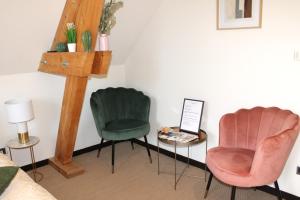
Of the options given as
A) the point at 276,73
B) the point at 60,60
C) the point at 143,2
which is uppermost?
the point at 143,2

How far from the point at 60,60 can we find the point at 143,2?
1.10 metres

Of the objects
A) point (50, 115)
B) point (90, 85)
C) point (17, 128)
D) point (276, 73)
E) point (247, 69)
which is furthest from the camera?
point (90, 85)

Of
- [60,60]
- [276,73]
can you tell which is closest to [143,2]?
[60,60]

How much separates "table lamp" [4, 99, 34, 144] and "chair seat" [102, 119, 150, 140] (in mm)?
789

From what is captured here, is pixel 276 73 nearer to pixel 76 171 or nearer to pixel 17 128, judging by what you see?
pixel 76 171

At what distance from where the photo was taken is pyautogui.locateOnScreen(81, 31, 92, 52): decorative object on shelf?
2391 millimetres

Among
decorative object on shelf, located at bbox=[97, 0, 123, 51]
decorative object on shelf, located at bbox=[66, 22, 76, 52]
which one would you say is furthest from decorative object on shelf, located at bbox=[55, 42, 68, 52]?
decorative object on shelf, located at bbox=[97, 0, 123, 51]

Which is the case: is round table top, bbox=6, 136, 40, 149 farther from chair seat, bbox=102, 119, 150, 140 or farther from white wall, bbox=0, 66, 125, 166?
chair seat, bbox=102, 119, 150, 140

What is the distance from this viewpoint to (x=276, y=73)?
235cm

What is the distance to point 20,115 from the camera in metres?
2.67

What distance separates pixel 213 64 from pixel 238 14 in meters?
0.52

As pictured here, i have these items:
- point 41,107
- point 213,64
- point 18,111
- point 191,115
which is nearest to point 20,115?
point 18,111

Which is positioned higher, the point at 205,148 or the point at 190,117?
the point at 190,117

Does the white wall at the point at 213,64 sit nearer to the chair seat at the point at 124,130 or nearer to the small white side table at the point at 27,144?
the chair seat at the point at 124,130
